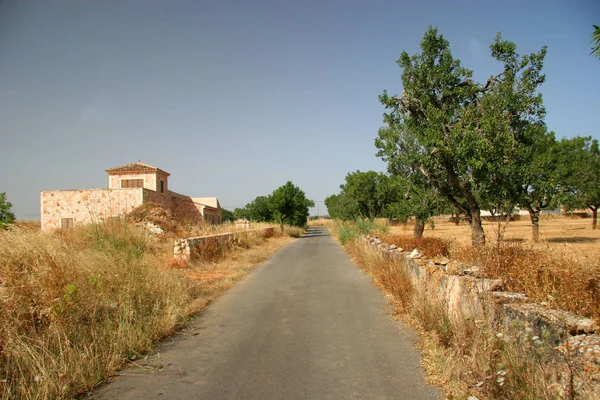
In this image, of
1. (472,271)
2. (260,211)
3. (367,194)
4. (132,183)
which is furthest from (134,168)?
(472,271)

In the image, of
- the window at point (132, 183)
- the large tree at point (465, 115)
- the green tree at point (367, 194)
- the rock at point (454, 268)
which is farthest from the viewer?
the green tree at point (367, 194)

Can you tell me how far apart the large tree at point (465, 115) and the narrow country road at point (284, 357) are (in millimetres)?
5109

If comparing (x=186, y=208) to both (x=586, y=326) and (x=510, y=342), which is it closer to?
(x=510, y=342)

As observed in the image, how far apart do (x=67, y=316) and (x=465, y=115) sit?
10497 mm

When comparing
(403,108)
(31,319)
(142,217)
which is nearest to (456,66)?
(403,108)

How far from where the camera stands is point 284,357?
4809 millimetres

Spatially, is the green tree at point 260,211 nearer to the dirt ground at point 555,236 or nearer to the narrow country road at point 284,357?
the dirt ground at point 555,236

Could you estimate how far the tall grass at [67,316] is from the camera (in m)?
3.76

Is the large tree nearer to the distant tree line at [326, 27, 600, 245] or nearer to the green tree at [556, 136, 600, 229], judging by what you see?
the distant tree line at [326, 27, 600, 245]

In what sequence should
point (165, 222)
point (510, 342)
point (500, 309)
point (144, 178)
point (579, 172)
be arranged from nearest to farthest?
point (510, 342), point (500, 309), point (165, 222), point (579, 172), point (144, 178)

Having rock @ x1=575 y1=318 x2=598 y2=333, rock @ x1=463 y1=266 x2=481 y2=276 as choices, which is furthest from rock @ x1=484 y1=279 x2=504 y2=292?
rock @ x1=575 y1=318 x2=598 y2=333

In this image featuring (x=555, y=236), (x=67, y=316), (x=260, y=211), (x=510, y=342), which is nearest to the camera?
(x=510, y=342)

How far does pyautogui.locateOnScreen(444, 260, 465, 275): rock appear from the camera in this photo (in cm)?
557

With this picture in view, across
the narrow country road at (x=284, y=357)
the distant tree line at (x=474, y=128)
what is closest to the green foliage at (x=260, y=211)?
the distant tree line at (x=474, y=128)
